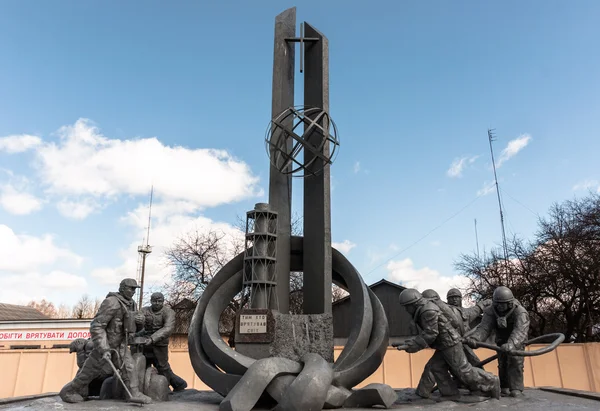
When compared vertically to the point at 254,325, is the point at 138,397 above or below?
below

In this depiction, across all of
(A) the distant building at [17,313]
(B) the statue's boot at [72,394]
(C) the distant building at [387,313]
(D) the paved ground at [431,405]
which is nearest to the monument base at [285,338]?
(D) the paved ground at [431,405]

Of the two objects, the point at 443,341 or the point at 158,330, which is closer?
the point at 443,341

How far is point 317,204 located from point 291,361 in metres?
3.44

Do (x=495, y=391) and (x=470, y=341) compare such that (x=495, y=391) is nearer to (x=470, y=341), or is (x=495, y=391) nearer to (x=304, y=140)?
(x=470, y=341)

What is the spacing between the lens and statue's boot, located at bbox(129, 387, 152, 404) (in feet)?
23.0

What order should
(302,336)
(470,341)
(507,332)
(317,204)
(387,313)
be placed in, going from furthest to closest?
1. (387,313)
2. (317,204)
3. (302,336)
4. (507,332)
5. (470,341)

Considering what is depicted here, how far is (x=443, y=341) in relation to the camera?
7285 millimetres

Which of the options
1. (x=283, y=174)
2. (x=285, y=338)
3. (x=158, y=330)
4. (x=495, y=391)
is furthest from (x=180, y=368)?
(x=495, y=391)

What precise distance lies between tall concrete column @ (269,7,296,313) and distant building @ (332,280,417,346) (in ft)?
45.4

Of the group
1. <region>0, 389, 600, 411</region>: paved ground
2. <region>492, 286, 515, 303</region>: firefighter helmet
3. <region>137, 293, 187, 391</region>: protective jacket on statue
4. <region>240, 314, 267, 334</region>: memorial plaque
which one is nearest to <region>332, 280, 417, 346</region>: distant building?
<region>240, 314, 267, 334</region>: memorial plaque

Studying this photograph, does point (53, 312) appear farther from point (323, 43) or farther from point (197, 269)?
point (323, 43)

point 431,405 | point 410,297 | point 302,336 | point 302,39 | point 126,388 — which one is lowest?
point 431,405

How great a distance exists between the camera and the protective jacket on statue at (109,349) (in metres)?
7.34

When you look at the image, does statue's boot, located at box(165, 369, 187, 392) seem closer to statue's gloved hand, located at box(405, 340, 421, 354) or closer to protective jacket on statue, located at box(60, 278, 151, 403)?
protective jacket on statue, located at box(60, 278, 151, 403)
